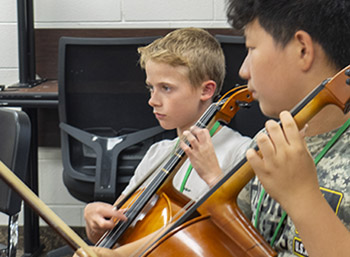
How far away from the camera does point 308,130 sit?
3.07 ft

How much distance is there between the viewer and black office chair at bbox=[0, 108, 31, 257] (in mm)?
1543

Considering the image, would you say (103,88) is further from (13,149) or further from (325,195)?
(325,195)

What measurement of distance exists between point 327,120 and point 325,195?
0.13 meters

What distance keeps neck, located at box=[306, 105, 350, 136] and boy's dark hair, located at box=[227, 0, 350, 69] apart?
67 mm

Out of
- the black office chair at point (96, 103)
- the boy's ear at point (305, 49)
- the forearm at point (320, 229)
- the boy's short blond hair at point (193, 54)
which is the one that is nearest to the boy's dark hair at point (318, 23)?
the boy's ear at point (305, 49)

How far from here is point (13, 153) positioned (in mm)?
1540

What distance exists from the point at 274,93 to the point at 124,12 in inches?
77.8

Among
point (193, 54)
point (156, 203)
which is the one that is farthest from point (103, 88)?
point (156, 203)

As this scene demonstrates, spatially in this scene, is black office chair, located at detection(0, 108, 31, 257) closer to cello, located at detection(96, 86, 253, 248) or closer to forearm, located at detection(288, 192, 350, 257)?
cello, located at detection(96, 86, 253, 248)

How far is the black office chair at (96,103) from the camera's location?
7.16ft

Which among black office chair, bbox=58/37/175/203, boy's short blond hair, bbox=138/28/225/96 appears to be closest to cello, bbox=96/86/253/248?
boy's short blond hair, bbox=138/28/225/96

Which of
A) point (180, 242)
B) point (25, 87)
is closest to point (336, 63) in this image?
point (180, 242)

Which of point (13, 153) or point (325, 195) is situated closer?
point (325, 195)

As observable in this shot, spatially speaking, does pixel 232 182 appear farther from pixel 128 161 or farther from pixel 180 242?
pixel 128 161
